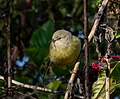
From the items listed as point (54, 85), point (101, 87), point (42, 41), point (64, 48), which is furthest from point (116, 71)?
point (42, 41)

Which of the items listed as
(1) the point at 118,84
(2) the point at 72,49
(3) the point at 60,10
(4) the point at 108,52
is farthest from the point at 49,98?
(3) the point at 60,10

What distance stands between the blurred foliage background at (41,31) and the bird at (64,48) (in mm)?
63

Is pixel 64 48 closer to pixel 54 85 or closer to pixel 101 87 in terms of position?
pixel 54 85

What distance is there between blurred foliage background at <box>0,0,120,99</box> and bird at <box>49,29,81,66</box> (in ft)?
0.21

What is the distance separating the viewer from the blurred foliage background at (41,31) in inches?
123

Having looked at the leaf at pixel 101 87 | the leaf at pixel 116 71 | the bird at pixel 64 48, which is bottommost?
the leaf at pixel 101 87

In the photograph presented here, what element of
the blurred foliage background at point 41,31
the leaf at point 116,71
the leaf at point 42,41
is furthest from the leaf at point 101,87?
the leaf at point 42,41

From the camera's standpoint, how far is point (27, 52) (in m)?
3.70

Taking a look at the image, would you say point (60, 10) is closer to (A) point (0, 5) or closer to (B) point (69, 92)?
(A) point (0, 5)

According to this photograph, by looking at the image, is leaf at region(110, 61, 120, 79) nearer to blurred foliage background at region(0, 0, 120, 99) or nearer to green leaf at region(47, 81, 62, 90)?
blurred foliage background at region(0, 0, 120, 99)

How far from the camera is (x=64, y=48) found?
3.77 m

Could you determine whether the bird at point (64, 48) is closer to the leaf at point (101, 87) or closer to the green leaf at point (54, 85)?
the green leaf at point (54, 85)

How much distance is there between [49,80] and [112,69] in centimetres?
153

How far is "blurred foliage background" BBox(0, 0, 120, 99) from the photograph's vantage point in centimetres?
312
